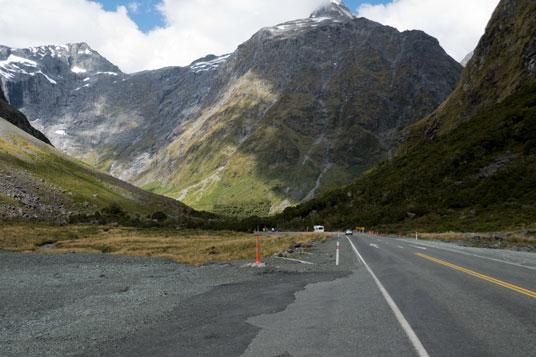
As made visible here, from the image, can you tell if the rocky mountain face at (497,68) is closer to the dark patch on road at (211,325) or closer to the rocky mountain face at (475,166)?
the rocky mountain face at (475,166)

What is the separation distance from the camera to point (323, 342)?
677 centimetres

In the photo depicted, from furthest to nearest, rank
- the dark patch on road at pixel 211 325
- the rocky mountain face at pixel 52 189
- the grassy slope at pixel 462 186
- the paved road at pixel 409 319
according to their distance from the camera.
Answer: the rocky mountain face at pixel 52 189 → the grassy slope at pixel 462 186 → the dark patch on road at pixel 211 325 → the paved road at pixel 409 319

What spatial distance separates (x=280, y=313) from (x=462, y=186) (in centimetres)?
7517

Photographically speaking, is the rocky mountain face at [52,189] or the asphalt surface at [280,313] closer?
the asphalt surface at [280,313]

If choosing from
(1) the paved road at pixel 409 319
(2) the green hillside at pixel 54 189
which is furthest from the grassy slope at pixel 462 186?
(2) the green hillside at pixel 54 189

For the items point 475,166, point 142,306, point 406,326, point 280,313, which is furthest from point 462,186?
point 142,306

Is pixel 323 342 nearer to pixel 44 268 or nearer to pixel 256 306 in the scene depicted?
pixel 256 306

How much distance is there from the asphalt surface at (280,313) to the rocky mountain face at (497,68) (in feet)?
342

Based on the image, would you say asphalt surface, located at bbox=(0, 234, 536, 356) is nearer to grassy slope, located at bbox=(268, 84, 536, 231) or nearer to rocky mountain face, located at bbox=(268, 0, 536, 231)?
rocky mountain face, located at bbox=(268, 0, 536, 231)

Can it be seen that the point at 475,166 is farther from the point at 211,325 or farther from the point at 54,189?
the point at 54,189

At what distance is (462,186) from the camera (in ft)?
238

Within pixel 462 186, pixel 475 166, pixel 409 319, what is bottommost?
pixel 409 319

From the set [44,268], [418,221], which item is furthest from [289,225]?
[44,268]

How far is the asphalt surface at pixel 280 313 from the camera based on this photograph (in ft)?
21.8
